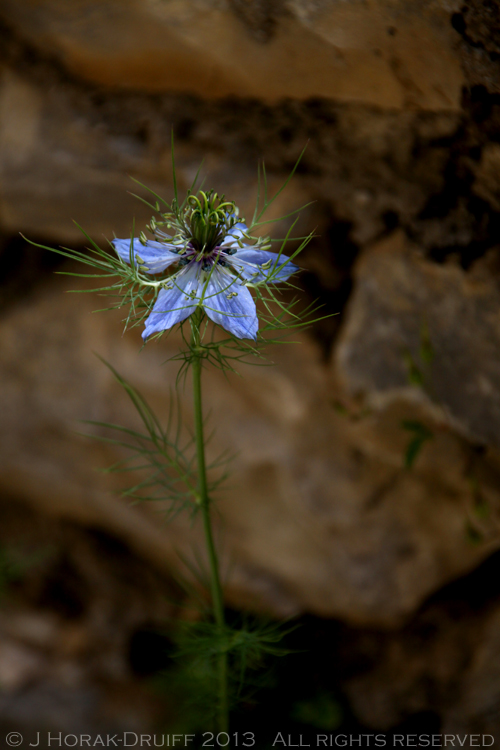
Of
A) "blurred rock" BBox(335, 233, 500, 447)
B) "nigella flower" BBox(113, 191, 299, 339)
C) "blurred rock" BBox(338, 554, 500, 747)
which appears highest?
"blurred rock" BBox(335, 233, 500, 447)

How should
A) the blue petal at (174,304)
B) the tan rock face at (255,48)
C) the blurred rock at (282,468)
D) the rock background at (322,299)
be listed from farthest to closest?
1. the blurred rock at (282,468)
2. the rock background at (322,299)
3. the tan rock face at (255,48)
4. the blue petal at (174,304)

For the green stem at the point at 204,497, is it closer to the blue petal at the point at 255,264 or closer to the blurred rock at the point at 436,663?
the blue petal at the point at 255,264

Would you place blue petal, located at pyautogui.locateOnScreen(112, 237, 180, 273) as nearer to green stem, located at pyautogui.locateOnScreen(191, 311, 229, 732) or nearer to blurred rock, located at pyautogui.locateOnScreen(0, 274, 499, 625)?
green stem, located at pyautogui.locateOnScreen(191, 311, 229, 732)

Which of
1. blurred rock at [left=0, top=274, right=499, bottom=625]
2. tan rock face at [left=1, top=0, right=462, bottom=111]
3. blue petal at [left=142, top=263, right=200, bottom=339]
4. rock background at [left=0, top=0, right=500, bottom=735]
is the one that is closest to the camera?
blue petal at [left=142, top=263, right=200, bottom=339]

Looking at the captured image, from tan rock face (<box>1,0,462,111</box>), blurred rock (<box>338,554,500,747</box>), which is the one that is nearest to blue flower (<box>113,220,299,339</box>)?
tan rock face (<box>1,0,462,111</box>)

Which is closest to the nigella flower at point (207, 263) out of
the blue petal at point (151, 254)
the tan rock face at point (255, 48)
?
the blue petal at point (151, 254)

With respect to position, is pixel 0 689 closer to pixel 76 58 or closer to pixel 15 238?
pixel 15 238

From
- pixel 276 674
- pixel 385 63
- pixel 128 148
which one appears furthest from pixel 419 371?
pixel 276 674

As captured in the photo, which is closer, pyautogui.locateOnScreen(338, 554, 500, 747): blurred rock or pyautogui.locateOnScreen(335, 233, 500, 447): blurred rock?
pyautogui.locateOnScreen(335, 233, 500, 447): blurred rock
